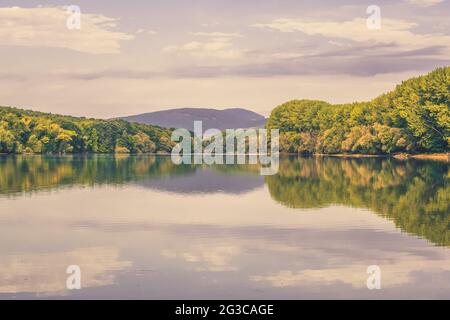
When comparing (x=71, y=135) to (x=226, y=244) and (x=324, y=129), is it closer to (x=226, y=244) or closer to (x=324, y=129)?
(x=324, y=129)

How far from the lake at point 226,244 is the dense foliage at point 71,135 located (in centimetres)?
11157

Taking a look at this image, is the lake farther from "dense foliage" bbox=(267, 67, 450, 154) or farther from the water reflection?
"dense foliage" bbox=(267, 67, 450, 154)

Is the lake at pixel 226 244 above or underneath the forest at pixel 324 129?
underneath

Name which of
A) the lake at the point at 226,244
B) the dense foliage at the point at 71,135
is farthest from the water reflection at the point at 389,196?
the dense foliage at the point at 71,135

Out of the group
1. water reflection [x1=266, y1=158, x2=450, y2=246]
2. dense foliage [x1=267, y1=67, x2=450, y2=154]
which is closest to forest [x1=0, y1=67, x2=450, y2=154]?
dense foliage [x1=267, y1=67, x2=450, y2=154]

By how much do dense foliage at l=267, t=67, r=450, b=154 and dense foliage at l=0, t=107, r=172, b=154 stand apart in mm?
46890

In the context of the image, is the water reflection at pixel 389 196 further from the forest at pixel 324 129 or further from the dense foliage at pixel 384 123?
the forest at pixel 324 129

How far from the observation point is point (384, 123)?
373ft

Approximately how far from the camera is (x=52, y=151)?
15362 centimetres

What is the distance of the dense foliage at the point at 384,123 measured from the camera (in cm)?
9944

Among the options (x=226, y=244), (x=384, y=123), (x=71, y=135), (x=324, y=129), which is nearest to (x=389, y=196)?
(x=226, y=244)

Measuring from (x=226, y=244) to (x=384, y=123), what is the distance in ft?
319
